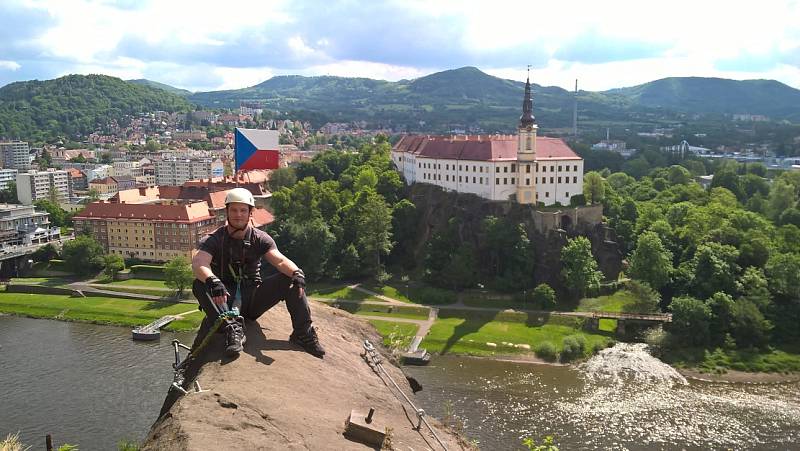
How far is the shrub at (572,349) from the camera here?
50.9 meters

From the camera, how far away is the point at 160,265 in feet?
249

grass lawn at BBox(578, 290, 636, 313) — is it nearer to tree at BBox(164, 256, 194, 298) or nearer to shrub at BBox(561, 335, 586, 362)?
shrub at BBox(561, 335, 586, 362)

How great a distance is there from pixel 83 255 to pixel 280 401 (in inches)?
2955

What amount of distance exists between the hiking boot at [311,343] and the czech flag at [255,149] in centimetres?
1214

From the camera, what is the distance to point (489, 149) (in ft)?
228

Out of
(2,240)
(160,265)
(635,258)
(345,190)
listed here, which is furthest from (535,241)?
(2,240)

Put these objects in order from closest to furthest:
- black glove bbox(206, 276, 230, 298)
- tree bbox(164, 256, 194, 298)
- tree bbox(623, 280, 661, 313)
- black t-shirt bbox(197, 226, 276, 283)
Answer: black glove bbox(206, 276, 230, 298)
black t-shirt bbox(197, 226, 276, 283)
tree bbox(623, 280, 661, 313)
tree bbox(164, 256, 194, 298)

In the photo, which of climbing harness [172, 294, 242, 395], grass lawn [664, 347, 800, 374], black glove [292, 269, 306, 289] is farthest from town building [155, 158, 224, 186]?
climbing harness [172, 294, 242, 395]

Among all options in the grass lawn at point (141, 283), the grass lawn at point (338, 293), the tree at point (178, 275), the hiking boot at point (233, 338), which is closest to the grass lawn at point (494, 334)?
the grass lawn at point (338, 293)

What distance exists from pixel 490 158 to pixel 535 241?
31.9 ft

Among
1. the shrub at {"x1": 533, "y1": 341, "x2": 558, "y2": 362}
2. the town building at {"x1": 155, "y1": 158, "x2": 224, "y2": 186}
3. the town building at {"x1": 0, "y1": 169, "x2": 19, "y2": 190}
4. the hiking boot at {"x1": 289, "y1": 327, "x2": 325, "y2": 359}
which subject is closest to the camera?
the hiking boot at {"x1": 289, "y1": 327, "x2": 325, "y2": 359}

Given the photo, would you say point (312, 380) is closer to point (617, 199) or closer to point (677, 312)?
point (677, 312)

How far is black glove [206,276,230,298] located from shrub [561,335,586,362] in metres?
44.7

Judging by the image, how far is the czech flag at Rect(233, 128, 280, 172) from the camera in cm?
2122
